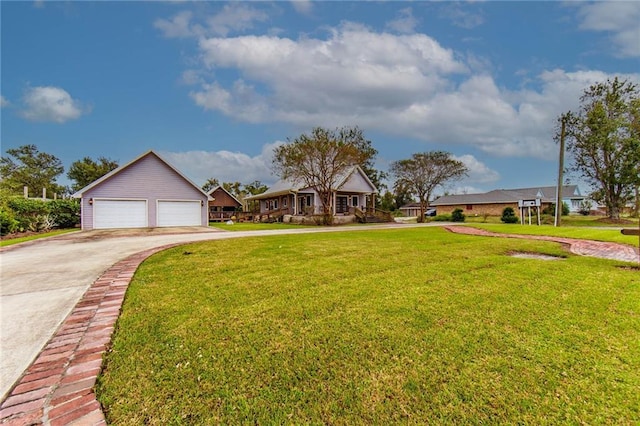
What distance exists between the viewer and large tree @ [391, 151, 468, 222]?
31078 mm

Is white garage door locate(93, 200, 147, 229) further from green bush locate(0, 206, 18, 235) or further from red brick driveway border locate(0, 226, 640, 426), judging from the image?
red brick driveway border locate(0, 226, 640, 426)

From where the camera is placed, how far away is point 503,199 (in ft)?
139

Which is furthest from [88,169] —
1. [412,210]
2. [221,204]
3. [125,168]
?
[412,210]

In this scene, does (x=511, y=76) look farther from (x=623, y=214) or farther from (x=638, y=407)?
(x=623, y=214)

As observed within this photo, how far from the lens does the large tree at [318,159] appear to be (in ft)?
74.7

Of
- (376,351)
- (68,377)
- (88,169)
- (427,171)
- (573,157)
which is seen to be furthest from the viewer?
(88,169)

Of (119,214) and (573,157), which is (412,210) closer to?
(573,157)

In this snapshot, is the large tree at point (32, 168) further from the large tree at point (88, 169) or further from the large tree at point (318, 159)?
the large tree at point (318, 159)

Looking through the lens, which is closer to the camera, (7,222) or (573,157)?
(7,222)

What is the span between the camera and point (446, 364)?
235 cm

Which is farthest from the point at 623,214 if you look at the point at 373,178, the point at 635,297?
the point at 635,297

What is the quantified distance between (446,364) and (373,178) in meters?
44.3

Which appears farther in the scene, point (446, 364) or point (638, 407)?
point (446, 364)

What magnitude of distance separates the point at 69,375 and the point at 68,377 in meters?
0.03
